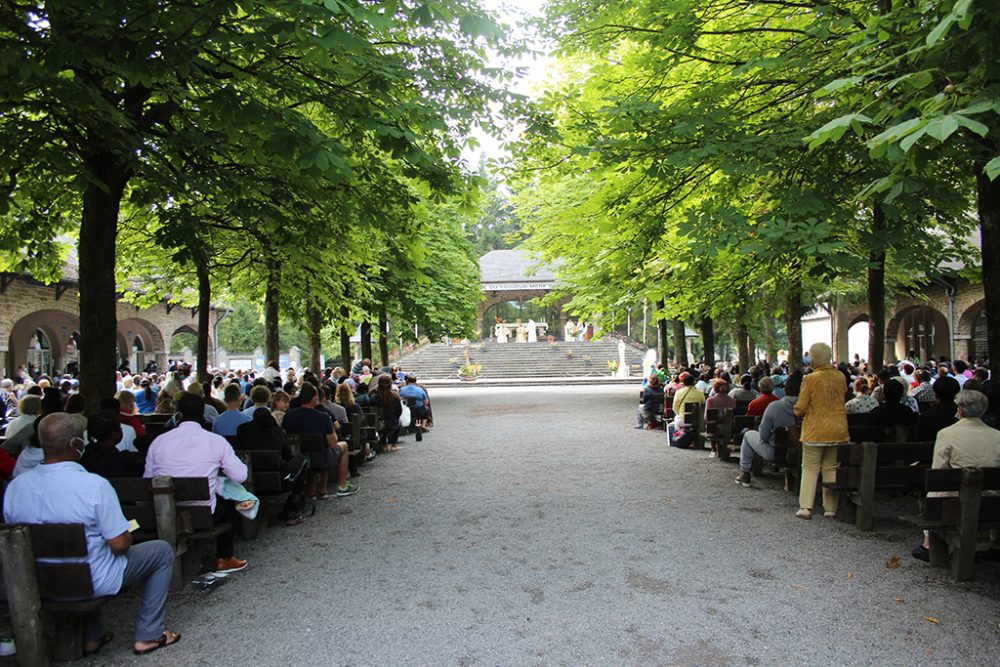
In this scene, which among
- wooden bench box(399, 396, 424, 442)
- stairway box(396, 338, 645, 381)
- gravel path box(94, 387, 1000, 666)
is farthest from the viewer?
stairway box(396, 338, 645, 381)

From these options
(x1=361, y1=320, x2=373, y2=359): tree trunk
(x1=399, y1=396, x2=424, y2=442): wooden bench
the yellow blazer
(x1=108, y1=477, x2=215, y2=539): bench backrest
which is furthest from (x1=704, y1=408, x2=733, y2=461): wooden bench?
(x1=361, y1=320, x2=373, y2=359): tree trunk

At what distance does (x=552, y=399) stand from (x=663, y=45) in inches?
739

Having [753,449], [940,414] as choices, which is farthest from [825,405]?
[753,449]

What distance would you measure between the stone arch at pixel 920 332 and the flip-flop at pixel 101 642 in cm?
2951

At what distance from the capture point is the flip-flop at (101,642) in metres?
4.12

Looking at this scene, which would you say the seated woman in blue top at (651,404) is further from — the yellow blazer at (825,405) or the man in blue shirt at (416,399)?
the yellow blazer at (825,405)

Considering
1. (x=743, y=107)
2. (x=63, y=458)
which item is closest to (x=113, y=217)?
(x=63, y=458)

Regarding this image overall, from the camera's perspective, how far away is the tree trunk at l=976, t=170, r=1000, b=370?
7.18m

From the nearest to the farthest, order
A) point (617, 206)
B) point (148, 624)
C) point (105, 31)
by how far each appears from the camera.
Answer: point (148, 624) → point (105, 31) → point (617, 206)

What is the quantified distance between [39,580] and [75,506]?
1.47 feet

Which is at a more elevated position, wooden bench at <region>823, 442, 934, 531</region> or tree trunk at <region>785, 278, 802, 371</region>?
tree trunk at <region>785, 278, 802, 371</region>

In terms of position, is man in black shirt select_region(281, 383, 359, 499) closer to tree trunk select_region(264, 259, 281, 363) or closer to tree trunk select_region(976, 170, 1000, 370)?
tree trunk select_region(264, 259, 281, 363)

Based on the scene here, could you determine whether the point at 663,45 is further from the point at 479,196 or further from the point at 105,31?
the point at 105,31

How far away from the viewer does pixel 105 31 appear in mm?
5516
